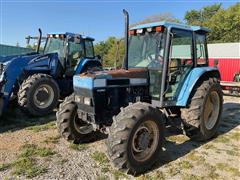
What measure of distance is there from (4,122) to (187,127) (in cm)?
449

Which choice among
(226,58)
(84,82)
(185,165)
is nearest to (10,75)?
(84,82)

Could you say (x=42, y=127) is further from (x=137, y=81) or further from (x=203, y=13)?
(x=203, y=13)

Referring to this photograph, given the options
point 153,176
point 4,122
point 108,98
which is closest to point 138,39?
point 108,98

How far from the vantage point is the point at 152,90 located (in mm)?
4805

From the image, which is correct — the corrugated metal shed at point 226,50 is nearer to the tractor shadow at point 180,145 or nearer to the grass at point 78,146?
the tractor shadow at point 180,145

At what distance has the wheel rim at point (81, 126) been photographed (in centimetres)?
490

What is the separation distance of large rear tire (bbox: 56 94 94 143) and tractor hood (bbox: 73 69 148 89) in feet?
1.52

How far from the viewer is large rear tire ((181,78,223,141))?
488 cm

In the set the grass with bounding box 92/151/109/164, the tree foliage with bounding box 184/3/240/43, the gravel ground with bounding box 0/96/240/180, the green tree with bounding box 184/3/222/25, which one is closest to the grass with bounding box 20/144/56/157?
the gravel ground with bounding box 0/96/240/180

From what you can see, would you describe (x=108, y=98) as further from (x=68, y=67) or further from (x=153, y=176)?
(x=68, y=67)

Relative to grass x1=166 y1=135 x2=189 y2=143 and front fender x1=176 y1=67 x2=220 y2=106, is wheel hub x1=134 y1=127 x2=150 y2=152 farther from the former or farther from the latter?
grass x1=166 y1=135 x2=189 y2=143

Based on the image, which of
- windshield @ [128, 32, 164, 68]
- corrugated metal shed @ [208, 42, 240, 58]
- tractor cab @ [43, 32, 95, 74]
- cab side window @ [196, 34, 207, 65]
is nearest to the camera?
windshield @ [128, 32, 164, 68]

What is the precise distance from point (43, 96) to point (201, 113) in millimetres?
4450

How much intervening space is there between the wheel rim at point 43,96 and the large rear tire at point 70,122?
8.86ft
